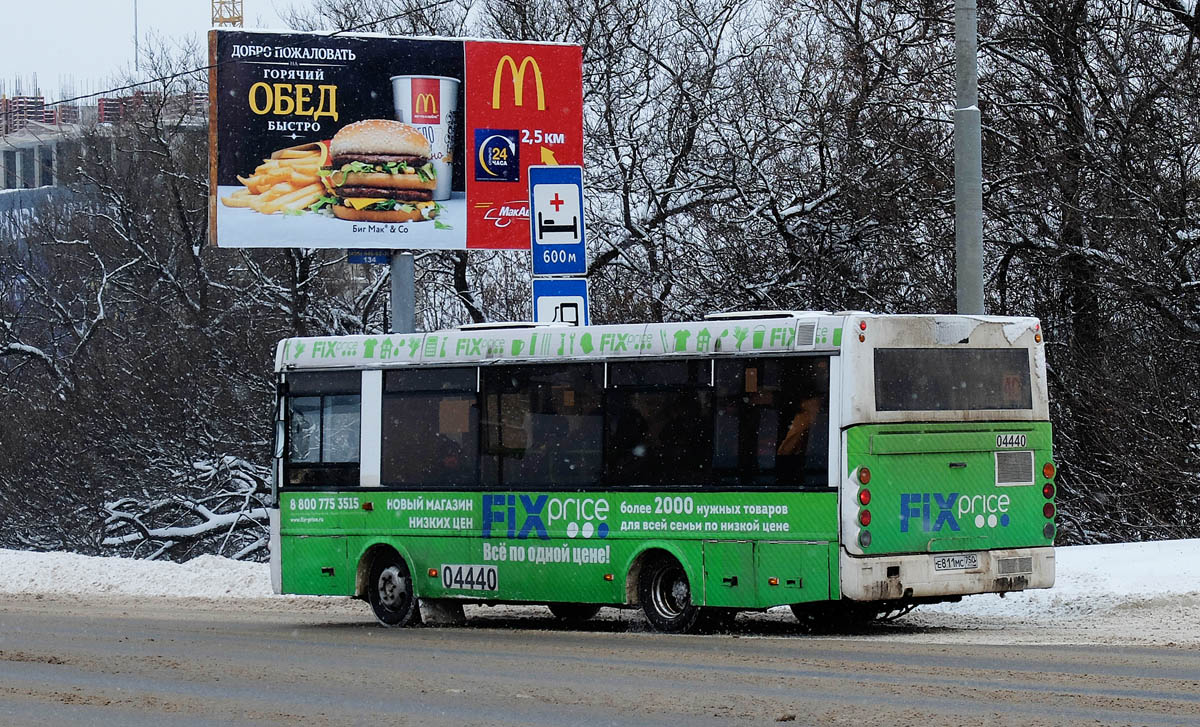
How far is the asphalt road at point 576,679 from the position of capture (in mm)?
9484

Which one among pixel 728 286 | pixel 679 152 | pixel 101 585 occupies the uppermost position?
pixel 679 152

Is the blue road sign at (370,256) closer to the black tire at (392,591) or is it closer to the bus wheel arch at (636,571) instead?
the black tire at (392,591)

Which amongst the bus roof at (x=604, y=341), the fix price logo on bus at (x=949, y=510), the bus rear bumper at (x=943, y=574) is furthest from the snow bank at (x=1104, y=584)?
the bus roof at (x=604, y=341)

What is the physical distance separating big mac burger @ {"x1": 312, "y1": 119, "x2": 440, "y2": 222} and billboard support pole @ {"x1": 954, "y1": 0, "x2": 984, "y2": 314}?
35.0 ft

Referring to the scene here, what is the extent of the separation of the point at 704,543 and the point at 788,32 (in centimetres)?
1877

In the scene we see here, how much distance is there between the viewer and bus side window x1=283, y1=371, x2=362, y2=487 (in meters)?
17.4

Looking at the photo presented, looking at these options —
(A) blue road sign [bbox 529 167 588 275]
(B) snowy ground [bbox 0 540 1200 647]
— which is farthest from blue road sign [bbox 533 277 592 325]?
(B) snowy ground [bbox 0 540 1200 647]

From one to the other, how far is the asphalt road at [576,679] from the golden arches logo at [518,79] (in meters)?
12.8

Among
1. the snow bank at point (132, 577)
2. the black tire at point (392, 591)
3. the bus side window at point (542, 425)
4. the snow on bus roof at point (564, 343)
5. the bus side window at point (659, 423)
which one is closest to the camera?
the snow on bus roof at point (564, 343)

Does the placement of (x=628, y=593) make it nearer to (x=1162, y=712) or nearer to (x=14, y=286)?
(x=1162, y=712)

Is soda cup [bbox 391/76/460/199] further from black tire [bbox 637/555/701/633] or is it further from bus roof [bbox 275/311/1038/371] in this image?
black tire [bbox 637/555/701/633]

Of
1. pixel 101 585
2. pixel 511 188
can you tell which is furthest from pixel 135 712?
pixel 511 188

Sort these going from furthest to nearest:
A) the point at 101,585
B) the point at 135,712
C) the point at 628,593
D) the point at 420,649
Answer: the point at 101,585 < the point at 628,593 < the point at 420,649 < the point at 135,712

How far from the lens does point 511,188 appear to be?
27.3 meters
